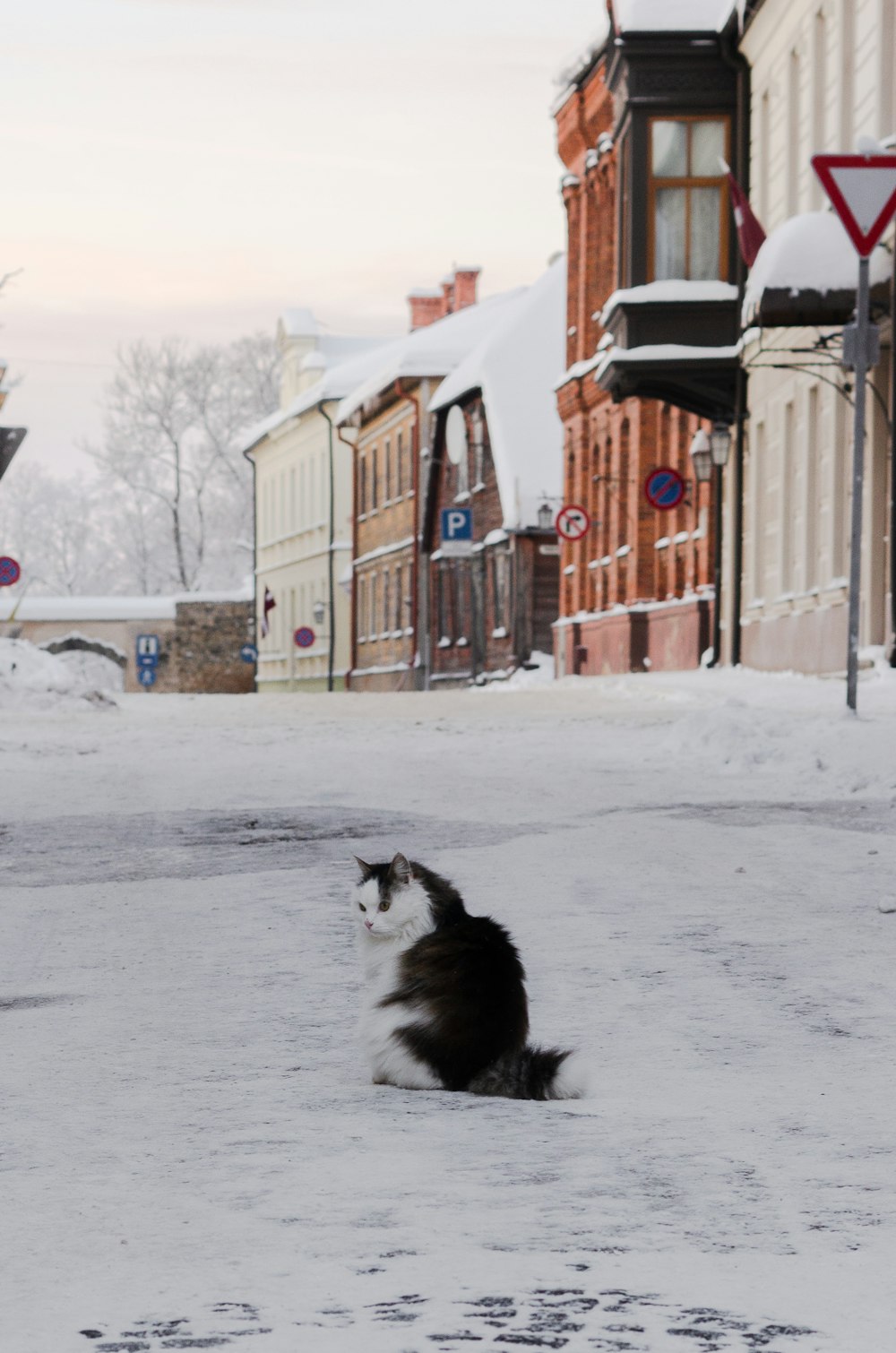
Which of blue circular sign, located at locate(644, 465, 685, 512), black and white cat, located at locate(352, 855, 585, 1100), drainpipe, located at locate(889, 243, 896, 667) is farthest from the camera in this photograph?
blue circular sign, located at locate(644, 465, 685, 512)

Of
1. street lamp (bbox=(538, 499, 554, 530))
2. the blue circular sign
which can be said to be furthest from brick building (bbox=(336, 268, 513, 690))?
the blue circular sign

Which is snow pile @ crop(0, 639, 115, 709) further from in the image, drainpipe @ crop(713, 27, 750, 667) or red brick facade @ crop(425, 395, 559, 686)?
red brick facade @ crop(425, 395, 559, 686)

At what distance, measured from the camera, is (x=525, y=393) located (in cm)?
4306

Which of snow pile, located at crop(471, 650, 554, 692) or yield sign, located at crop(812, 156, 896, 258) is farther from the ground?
yield sign, located at crop(812, 156, 896, 258)

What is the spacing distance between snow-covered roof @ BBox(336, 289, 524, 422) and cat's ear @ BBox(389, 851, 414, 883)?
45.7 meters

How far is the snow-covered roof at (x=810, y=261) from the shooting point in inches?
780

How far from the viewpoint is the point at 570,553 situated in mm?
37906

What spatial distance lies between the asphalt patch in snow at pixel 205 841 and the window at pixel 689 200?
17145 millimetres

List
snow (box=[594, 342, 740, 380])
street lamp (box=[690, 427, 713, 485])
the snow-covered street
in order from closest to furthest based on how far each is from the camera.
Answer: the snow-covered street, snow (box=[594, 342, 740, 380]), street lamp (box=[690, 427, 713, 485])

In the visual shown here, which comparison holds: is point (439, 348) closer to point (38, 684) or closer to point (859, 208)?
point (38, 684)

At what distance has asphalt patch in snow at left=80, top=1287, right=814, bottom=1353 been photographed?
3.14 metres

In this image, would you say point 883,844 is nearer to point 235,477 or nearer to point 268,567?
point 268,567

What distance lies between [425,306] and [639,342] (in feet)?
133

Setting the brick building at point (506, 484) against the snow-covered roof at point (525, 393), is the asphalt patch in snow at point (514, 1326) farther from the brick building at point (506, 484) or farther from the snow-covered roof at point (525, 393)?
the snow-covered roof at point (525, 393)
